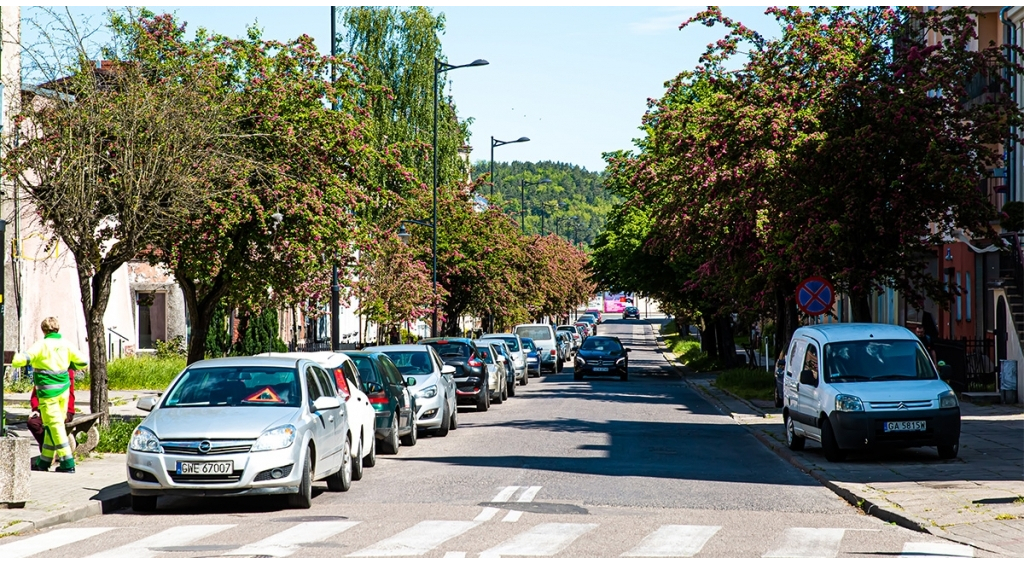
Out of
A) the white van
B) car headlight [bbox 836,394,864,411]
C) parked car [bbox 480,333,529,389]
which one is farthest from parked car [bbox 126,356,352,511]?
the white van

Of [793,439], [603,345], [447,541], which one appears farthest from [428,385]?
[603,345]

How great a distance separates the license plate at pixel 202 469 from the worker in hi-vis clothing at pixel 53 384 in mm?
3213

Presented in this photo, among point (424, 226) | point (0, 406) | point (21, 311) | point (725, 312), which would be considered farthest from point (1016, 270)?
point (424, 226)

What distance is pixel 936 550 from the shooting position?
1033cm

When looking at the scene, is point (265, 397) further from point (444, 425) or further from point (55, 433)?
point (444, 425)

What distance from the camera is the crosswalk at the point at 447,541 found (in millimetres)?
9844

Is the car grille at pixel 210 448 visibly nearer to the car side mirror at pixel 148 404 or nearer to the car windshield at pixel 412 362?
the car side mirror at pixel 148 404

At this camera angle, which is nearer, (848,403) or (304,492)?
(304,492)

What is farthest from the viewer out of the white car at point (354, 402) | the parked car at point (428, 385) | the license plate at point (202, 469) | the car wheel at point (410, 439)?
the parked car at point (428, 385)

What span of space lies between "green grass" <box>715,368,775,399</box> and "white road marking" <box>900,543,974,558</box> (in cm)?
2232

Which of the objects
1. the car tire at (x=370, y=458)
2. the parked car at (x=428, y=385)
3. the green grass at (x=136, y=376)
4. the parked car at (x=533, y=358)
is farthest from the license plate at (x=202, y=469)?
the parked car at (x=533, y=358)

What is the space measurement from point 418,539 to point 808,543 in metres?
3.22

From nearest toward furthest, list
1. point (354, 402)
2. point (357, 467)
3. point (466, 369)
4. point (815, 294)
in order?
point (357, 467), point (354, 402), point (815, 294), point (466, 369)

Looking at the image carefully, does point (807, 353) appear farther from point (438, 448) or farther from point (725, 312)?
point (725, 312)
